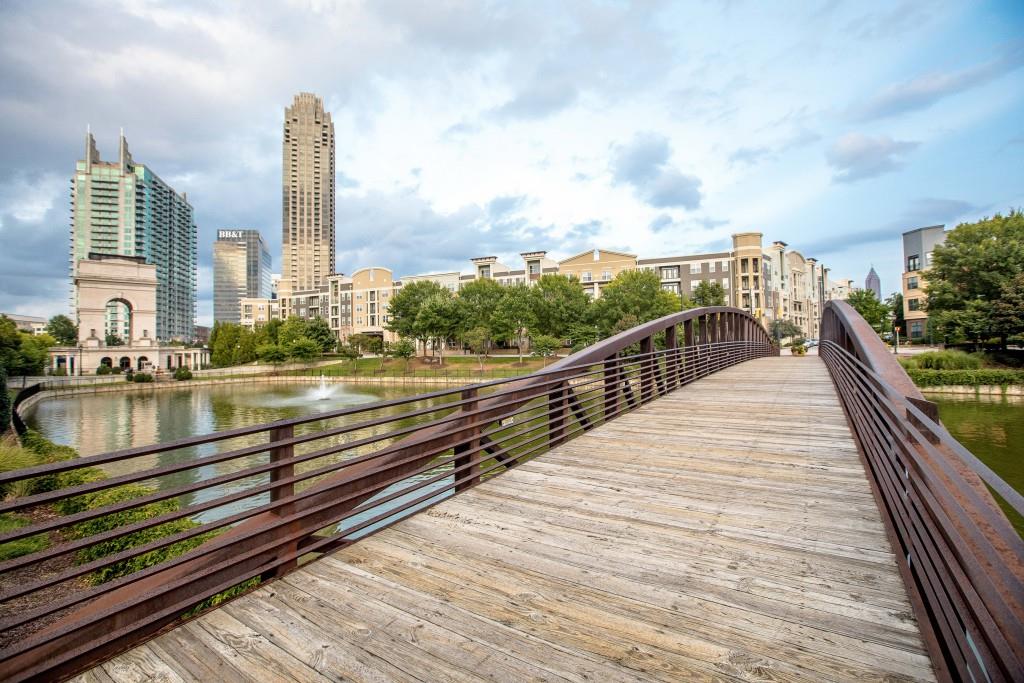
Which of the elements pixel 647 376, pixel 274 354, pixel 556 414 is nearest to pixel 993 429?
pixel 647 376

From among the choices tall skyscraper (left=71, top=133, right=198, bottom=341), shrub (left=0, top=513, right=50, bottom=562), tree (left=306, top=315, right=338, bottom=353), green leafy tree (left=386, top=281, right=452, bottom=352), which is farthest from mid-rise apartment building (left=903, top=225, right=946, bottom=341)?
tall skyscraper (left=71, top=133, right=198, bottom=341)

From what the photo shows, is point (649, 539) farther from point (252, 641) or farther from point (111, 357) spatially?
point (111, 357)

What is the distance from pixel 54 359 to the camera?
73438 millimetres

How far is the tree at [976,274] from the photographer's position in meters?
31.6

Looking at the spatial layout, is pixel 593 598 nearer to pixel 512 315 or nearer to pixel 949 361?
pixel 949 361

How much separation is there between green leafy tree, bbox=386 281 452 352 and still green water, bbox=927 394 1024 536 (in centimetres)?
4815

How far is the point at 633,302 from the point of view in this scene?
47625 mm

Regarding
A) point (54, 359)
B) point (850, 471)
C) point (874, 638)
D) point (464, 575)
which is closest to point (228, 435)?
point (464, 575)

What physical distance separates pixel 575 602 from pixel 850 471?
12.2ft

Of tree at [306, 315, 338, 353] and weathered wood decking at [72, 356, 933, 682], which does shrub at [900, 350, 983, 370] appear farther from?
tree at [306, 315, 338, 353]

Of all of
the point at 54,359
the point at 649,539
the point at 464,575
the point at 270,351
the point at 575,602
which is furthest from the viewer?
the point at 54,359

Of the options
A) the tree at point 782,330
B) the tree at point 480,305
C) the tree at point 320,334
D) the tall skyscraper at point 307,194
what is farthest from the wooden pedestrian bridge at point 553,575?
the tall skyscraper at point 307,194

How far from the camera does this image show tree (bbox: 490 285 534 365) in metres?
52.0

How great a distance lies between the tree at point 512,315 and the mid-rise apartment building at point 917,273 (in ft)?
140
